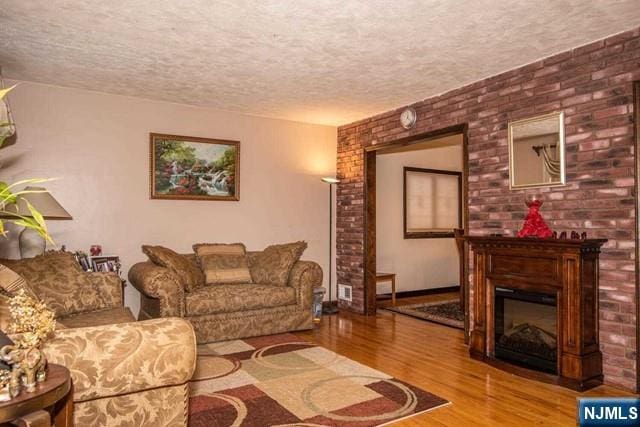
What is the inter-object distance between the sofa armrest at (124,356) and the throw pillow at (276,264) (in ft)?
9.34

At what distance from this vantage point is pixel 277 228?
5.92m

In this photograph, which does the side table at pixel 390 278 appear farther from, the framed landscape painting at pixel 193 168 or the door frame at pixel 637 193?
the door frame at pixel 637 193

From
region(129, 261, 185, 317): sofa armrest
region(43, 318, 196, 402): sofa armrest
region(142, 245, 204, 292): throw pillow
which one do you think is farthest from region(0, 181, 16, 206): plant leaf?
region(142, 245, 204, 292): throw pillow

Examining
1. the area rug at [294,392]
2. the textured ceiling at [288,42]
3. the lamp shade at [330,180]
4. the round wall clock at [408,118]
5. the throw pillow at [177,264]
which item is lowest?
the area rug at [294,392]

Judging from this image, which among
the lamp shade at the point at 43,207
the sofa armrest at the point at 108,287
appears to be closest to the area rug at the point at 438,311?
the sofa armrest at the point at 108,287

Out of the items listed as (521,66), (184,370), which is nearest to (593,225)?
(521,66)

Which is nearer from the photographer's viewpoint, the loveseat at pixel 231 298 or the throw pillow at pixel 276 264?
the loveseat at pixel 231 298

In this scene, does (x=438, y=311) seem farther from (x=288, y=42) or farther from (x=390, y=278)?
(x=288, y=42)

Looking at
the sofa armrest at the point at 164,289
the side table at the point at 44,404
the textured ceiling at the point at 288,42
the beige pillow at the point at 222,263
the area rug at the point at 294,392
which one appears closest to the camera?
the side table at the point at 44,404

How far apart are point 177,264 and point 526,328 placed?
129 inches

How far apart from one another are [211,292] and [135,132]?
2.07 metres

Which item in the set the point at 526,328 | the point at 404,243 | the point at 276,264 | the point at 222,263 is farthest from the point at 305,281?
the point at 404,243

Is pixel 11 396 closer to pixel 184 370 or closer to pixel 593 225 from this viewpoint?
pixel 184 370

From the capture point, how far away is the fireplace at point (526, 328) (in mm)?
3385
